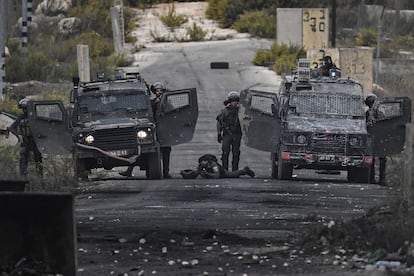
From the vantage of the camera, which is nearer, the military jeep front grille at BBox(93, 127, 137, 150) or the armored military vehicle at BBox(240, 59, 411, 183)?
the military jeep front grille at BBox(93, 127, 137, 150)

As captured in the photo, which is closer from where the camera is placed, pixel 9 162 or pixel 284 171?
pixel 9 162

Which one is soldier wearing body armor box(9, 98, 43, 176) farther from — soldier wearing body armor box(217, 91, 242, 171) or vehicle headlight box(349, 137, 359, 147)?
vehicle headlight box(349, 137, 359, 147)

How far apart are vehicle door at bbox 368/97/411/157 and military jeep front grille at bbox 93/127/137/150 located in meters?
4.69

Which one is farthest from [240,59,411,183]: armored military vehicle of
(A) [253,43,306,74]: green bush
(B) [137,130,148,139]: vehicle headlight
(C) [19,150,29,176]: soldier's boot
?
(A) [253,43,306,74]: green bush

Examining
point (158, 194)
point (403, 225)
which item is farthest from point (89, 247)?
point (158, 194)

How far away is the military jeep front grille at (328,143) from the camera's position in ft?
73.0

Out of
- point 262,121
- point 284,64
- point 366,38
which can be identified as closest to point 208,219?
point 262,121

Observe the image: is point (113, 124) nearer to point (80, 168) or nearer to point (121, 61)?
point (80, 168)

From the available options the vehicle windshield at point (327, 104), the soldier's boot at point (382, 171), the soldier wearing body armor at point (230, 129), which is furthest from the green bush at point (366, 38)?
the soldier's boot at point (382, 171)

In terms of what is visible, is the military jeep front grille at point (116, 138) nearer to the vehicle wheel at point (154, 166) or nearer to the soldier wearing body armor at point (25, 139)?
the vehicle wheel at point (154, 166)

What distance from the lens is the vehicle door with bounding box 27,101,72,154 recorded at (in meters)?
21.7

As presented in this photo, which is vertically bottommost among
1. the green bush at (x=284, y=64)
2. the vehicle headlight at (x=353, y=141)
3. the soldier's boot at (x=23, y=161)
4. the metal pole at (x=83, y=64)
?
the green bush at (x=284, y=64)

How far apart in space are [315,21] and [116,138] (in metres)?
18.4

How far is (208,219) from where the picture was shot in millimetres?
15992
